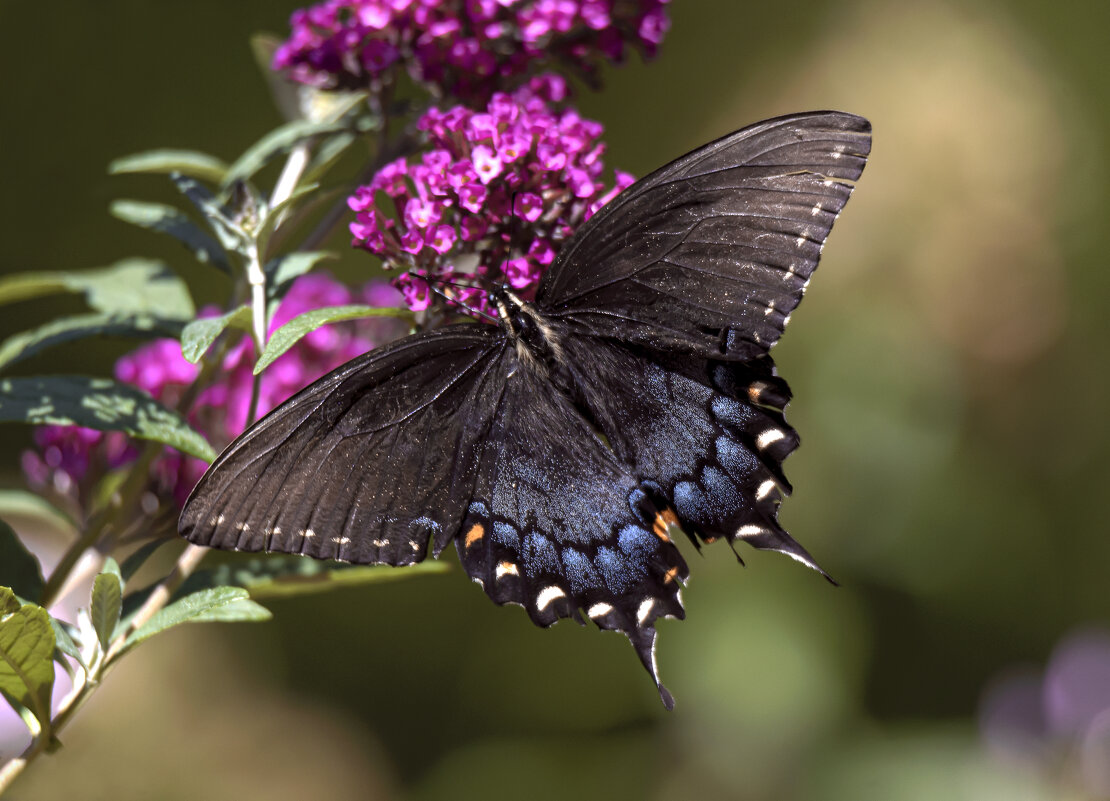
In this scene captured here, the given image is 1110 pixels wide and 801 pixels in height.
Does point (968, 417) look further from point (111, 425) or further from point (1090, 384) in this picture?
point (111, 425)

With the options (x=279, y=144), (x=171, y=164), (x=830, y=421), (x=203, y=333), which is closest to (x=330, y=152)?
(x=279, y=144)

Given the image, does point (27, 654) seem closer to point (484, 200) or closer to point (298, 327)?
point (298, 327)

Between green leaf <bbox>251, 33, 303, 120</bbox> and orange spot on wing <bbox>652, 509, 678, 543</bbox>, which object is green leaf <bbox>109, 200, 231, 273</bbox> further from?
orange spot on wing <bbox>652, 509, 678, 543</bbox>

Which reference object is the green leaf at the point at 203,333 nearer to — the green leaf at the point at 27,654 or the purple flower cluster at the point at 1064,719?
the green leaf at the point at 27,654

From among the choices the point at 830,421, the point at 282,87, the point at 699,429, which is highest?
the point at 282,87

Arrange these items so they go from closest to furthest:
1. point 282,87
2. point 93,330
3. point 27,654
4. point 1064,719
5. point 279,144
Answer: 1. point 27,654
2. point 93,330
3. point 279,144
4. point 282,87
5. point 1064,719

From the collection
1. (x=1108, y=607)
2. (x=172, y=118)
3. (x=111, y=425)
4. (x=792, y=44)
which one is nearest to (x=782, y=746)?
(x=1108, y=607)
